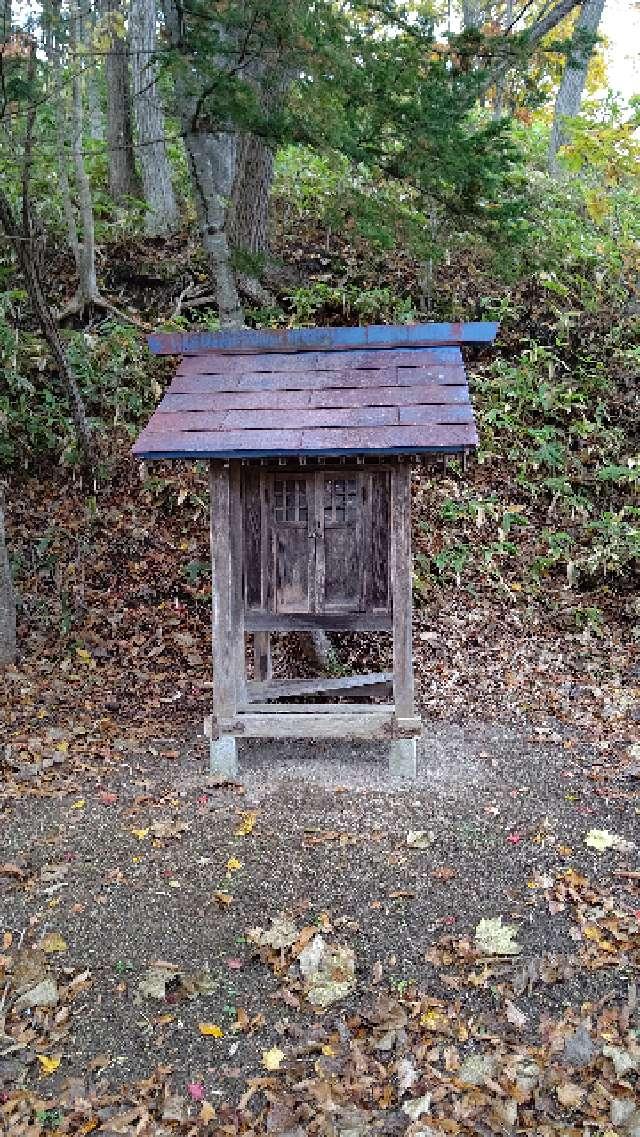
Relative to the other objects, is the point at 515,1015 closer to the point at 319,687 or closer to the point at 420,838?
the point at 420,838

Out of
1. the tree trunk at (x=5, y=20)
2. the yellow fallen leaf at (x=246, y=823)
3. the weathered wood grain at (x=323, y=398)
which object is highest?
the tree trunk at (x=5, y=20)

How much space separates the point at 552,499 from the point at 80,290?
6.68 metres

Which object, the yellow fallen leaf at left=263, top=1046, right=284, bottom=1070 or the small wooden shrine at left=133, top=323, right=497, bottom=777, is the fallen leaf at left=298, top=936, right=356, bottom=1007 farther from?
the small wooden shrine at left=133, top=323, right=497, bottom=777

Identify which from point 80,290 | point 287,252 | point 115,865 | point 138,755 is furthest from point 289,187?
point 115,865

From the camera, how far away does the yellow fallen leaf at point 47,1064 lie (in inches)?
Answer: 144

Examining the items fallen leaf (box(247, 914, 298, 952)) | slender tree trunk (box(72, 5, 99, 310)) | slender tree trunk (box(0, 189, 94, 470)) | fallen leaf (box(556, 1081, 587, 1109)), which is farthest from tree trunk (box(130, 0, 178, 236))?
fallen leaf (box(556, 1081, 587, 1109))

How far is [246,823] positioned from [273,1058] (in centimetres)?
180

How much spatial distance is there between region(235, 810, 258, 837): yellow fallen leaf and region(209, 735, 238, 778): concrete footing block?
0.61 meters

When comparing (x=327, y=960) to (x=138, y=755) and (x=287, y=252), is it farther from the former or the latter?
(x=287, y=252)

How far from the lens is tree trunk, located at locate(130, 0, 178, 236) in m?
12.2

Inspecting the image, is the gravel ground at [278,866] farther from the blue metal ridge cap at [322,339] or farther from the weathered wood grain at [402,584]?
the blue metal ridge cap at [322,339]

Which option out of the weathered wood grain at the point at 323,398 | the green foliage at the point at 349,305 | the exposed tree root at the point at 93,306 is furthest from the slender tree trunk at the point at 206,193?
the weathered wood grain at the point at 323,398

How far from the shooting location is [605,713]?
717 cm

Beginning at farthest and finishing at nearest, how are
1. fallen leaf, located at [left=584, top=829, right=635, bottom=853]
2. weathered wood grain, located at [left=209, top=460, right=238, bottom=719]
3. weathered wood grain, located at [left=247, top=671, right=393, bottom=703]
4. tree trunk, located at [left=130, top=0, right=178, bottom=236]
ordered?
tree trunk, located at [left=130, top=0, right=178, bottom=236], weathered wood grain, located at [left=247, top=671, right=393, bottom=703], weathered wood grain, located at [left=209, top=460, right=238, bottom=719], fallen leaf, located at [left=584, top=829, right=635, bottom=853]
